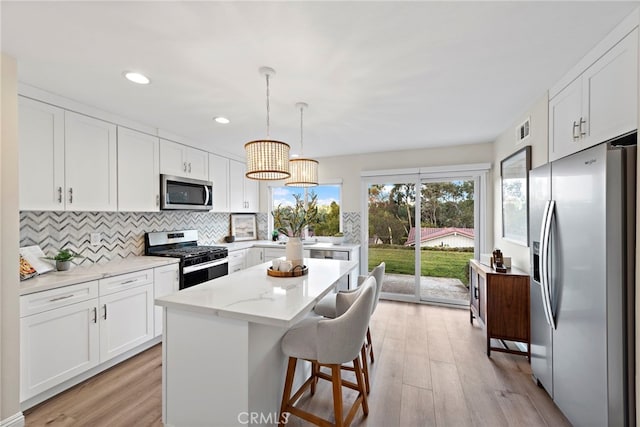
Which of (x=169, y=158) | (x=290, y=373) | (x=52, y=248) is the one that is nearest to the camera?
(x=290, y=373)

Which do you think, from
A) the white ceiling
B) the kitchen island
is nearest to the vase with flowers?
the kitchen island

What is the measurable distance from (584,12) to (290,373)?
100 inches

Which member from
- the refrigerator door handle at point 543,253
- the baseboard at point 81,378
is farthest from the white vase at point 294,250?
the baseboard at point 81,378

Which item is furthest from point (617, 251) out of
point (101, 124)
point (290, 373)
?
point (101, 124)

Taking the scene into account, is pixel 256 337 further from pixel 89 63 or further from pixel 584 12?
pixel 584 12

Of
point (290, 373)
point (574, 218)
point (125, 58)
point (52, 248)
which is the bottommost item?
point (290, 373)

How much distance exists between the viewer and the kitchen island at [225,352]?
4.60ft

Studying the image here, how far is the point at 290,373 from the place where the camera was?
164 centimetres

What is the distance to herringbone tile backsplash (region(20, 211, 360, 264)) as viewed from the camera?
2.39 metres

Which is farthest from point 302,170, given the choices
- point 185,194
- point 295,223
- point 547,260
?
point 547,260

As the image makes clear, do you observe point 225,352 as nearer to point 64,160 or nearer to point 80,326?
point 80,326

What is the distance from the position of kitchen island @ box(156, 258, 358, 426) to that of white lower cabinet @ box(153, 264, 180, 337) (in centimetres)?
140

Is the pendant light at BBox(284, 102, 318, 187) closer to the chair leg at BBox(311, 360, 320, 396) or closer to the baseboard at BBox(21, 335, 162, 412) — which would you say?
the chair leg at BBox(311, 360, 320, 396)

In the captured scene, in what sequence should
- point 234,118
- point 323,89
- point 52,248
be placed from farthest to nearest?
point 234,118
point 52,248
point 323,89
